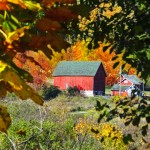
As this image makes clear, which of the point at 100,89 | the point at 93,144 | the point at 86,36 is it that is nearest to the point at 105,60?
the point at 100,89

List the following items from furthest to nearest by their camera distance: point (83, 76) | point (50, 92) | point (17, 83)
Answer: point (83, 76) < point (50, 92) < point (17, 83)

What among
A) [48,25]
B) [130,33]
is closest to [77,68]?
[130,33]

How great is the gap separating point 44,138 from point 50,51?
887cm

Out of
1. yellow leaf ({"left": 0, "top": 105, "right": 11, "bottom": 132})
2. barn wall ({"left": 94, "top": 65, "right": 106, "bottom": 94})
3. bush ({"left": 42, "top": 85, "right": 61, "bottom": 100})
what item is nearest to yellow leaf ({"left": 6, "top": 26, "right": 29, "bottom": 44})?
yellow leaf ({"left": 0, "top": 105, "right": 11, "bottom": 132})

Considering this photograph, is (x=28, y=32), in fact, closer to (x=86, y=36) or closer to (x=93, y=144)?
(x=86, y=36)

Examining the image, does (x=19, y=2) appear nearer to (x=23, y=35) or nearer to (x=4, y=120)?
(x=23, y=35)

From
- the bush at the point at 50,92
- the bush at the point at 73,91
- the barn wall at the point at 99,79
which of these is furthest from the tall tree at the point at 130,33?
the barn wall at the point at 99,79

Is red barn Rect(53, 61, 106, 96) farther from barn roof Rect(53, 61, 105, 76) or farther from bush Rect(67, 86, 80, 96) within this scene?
bush Rect(67, 86, 80, 96)

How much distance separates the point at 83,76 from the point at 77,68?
137 centimetres

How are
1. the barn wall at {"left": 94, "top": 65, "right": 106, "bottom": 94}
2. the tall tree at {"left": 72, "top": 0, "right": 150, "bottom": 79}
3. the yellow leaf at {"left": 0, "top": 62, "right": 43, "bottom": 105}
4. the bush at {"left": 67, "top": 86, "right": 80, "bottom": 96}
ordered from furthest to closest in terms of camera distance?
the barn wall at {"left": 94, "top": 65, "right": 106, "bottom": 94} → the bush at {"left": 67, "top": 86, "right": 80, "bottom": 96} → the tall tree at {"left": 72, "top": 0, "right": 150, "bottom": 79} → the yellow leaf at {"left": 0, "top": 62, "right": 43, "bottom": 105}

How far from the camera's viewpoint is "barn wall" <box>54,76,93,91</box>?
55.9m

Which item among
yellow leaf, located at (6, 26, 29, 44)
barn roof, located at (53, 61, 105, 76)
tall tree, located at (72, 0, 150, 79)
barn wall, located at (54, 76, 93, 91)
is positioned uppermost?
barn roof, located at (53, 61, 105, 76)

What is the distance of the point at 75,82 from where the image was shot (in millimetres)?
56531

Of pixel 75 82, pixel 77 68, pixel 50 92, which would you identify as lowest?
pixel 50 92
